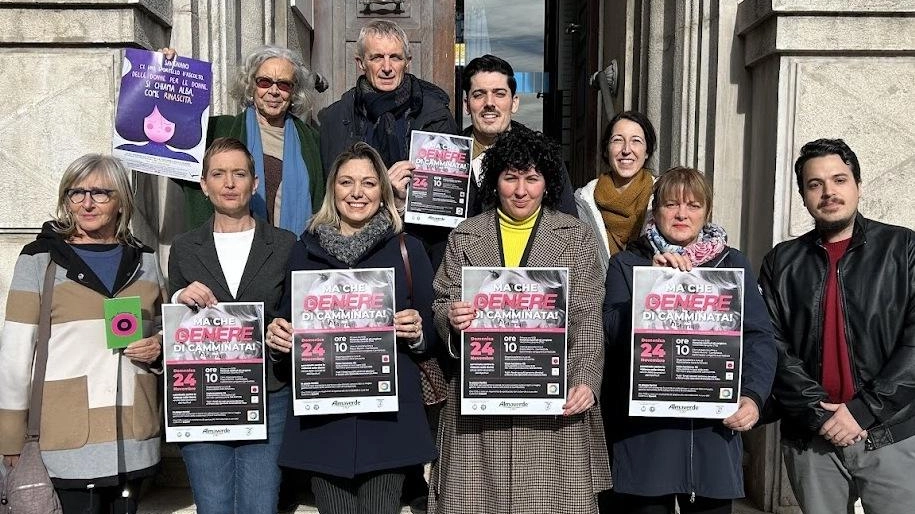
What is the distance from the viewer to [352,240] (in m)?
3.23

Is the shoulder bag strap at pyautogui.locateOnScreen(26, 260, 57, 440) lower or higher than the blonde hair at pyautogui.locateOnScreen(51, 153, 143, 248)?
lower

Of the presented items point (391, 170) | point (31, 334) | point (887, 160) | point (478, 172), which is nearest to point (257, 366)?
point (31, 334)

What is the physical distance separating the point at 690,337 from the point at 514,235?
0.75 metres

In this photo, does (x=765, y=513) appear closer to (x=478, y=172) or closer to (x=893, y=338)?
(x=893, y=338)

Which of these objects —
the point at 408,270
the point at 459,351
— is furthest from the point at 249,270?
the point at 459,351

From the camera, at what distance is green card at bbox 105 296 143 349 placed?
10.4 feet

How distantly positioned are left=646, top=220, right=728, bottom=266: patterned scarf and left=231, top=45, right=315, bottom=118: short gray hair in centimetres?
184

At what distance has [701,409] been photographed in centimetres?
308

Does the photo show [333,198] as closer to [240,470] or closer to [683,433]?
[240,470]

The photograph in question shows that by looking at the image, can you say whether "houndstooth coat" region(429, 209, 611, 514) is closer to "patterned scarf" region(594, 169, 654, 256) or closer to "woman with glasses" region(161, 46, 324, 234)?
"patterned scarf" region(594, 169, 654, 256)

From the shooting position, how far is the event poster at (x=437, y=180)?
3.81 meters

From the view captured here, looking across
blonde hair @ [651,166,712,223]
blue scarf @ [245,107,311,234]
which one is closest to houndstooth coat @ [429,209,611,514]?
blonde hair @ [651,166,712,223]

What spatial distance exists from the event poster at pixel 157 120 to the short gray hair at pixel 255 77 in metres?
0.23

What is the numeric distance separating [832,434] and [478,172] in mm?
1786
